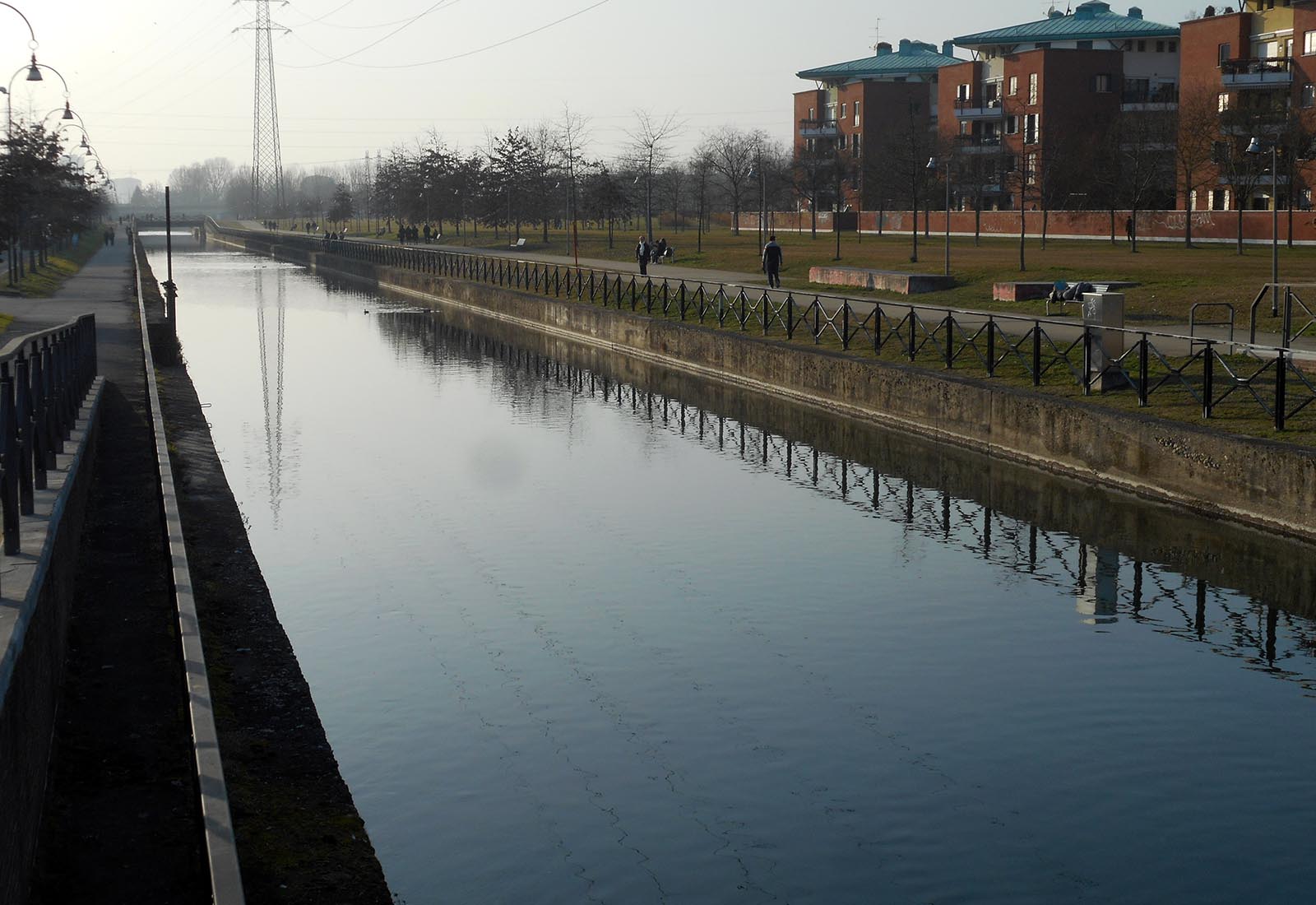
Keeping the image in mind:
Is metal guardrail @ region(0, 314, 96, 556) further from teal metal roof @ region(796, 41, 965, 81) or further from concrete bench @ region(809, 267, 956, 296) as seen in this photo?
teal metal roof @ region(796, 41, 965, 81)

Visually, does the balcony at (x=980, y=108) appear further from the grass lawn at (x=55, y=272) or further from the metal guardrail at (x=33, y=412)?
the metal guardrail at (x=33, y=412)

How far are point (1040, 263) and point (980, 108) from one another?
40.9 m

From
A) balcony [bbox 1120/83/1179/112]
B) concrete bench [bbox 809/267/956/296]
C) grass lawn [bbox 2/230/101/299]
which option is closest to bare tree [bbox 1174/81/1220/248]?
balcony [bbox 1120/83/1179/112]

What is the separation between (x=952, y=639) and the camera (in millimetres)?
13094

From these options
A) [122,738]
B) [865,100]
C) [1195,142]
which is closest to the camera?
[122,738]

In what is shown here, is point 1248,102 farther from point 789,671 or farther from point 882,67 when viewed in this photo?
point 789,671

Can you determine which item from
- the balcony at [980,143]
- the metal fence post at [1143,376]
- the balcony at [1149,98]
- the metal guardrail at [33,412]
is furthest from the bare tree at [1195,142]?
the metal guardrail at [33,412]

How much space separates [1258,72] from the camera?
2361 inches

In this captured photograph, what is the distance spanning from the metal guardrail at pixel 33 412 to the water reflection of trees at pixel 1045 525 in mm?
8794

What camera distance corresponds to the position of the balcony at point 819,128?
98.8 metres

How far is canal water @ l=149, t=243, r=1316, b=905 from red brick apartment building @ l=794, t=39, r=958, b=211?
71044mm

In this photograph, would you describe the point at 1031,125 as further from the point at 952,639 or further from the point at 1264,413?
the point at 952,639

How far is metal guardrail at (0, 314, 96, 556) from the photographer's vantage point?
31.2 ft

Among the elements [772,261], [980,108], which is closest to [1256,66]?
[980,108]
